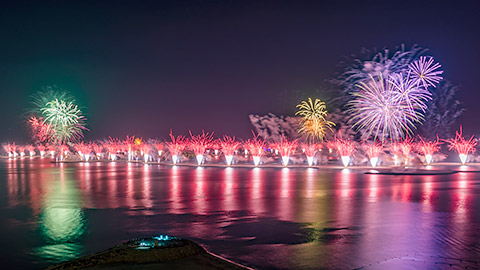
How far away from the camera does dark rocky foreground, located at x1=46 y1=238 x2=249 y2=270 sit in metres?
6.79

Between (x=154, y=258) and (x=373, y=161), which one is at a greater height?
(x=373, y=161)

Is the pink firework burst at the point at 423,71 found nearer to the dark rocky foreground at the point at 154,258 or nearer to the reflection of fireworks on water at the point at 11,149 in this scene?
the dark rocky foreground at the point at 154,258

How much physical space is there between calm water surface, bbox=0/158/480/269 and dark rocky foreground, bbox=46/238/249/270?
542mm

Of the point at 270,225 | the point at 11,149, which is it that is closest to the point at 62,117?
the point at 11,149

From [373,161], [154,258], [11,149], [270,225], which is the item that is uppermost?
[11,149]

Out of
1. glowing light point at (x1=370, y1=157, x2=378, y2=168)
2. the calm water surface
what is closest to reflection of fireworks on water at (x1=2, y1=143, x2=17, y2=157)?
glowing light point at (x1=370, y1=157, x2=378, y2=168)

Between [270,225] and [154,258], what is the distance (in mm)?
4037

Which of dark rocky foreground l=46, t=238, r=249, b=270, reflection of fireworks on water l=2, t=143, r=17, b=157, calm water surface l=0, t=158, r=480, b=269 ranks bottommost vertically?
calm water surface l=0, t=158, r=480, b=269

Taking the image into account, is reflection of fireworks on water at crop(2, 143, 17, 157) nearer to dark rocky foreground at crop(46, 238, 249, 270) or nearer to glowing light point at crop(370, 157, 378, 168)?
glowing light point at crop(370, 157, 378, 168)

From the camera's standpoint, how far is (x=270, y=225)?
10.5m

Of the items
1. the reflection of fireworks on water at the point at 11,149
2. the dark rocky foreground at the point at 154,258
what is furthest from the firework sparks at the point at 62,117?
the dark rocky foreground at the point at 154,258

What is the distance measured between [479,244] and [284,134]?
7601 centimetres

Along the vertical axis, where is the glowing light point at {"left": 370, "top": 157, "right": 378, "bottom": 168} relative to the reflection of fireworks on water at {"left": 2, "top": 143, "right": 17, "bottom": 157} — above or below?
below

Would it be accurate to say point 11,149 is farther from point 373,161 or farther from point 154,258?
point 154,258
